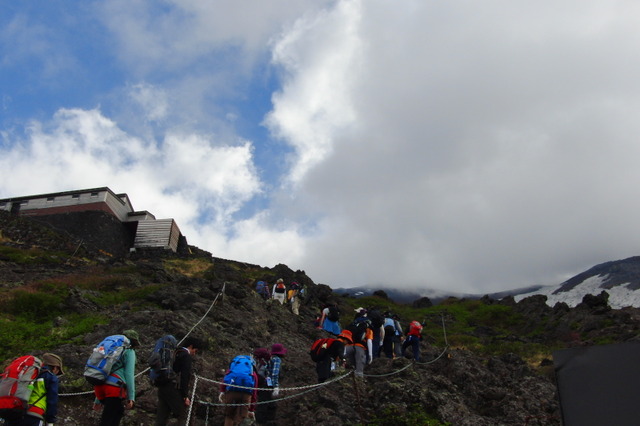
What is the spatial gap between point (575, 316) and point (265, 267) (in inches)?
1129

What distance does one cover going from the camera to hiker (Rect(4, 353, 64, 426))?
646 centimetres

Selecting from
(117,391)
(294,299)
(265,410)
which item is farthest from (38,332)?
(294,299)

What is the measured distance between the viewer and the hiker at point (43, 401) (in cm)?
646

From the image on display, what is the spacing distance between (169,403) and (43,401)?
2.03 m

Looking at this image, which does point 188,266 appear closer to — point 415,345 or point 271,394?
point 415,345

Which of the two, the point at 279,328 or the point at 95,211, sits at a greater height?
the point at 95,211

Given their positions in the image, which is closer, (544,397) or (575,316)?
(544,397)

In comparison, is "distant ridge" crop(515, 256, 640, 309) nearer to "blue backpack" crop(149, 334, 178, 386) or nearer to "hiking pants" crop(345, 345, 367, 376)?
"hiking pants" crop(345, 345, 367, 376)

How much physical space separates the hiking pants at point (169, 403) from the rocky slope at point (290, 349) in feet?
1.64

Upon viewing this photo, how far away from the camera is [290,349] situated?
1619 cm

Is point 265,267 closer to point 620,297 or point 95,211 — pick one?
point 95,211

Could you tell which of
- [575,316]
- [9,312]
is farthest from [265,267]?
[9,312]

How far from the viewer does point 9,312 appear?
15883 mm

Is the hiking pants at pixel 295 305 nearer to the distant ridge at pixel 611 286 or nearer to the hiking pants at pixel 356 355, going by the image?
the hiking pants at pixel 356 355
